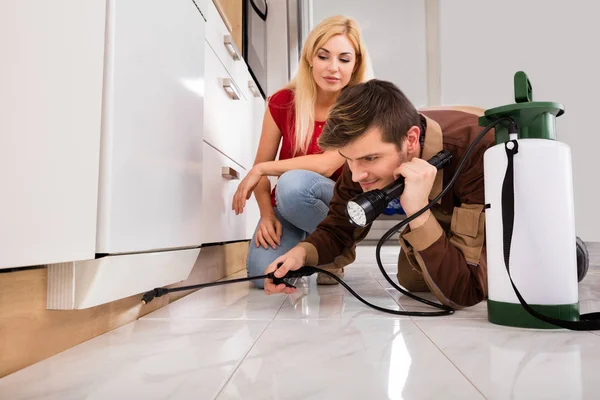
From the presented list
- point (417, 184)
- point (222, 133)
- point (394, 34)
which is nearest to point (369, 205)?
point (417, 184)

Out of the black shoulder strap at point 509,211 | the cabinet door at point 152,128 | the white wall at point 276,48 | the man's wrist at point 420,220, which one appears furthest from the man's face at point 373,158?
the white wall at point 276,48

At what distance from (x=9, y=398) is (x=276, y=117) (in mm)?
1120

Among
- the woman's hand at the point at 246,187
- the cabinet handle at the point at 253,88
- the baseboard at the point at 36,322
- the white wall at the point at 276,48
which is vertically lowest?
the baseboard at the point at 36,322

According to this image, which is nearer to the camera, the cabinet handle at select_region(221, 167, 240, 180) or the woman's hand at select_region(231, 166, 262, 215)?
the woman's hand at select_region(231, 166, 262, 215)

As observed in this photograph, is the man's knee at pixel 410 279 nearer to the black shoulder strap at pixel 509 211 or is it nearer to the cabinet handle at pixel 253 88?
the black shoulder strap at pixel 509 211

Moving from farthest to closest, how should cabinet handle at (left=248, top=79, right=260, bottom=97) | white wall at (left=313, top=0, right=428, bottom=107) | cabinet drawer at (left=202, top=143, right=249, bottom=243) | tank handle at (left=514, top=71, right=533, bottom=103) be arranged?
white wall at (left=313, top=0, right=428, bottom=107), cabinet handle at (left=248, top=79, right=260, bottom=97), cabinet drawer at (left=202, top=143, right=249, bottom=243), tank handle at (left=514, top=71, right=533, bottom=103)

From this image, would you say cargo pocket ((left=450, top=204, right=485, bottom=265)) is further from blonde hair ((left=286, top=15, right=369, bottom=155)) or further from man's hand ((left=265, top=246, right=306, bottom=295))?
blonde hair ((left=286, top=15, right=369, bottom=155))

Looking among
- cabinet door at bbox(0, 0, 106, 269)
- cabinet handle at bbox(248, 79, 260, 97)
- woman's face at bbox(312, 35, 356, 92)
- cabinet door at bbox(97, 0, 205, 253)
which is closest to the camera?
cabinet door at bbox(0, 0, 106, 269)

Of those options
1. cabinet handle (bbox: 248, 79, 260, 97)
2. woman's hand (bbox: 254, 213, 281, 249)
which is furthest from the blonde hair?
cabinet handle (bbox: 248, 79, 260, 97)

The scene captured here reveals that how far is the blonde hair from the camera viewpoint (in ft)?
4.37

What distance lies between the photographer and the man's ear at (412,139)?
863 mm

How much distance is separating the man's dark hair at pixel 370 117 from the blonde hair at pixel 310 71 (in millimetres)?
444

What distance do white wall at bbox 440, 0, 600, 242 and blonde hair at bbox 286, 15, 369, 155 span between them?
0.79 metres

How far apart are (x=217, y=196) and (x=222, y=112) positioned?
0.28 metres
